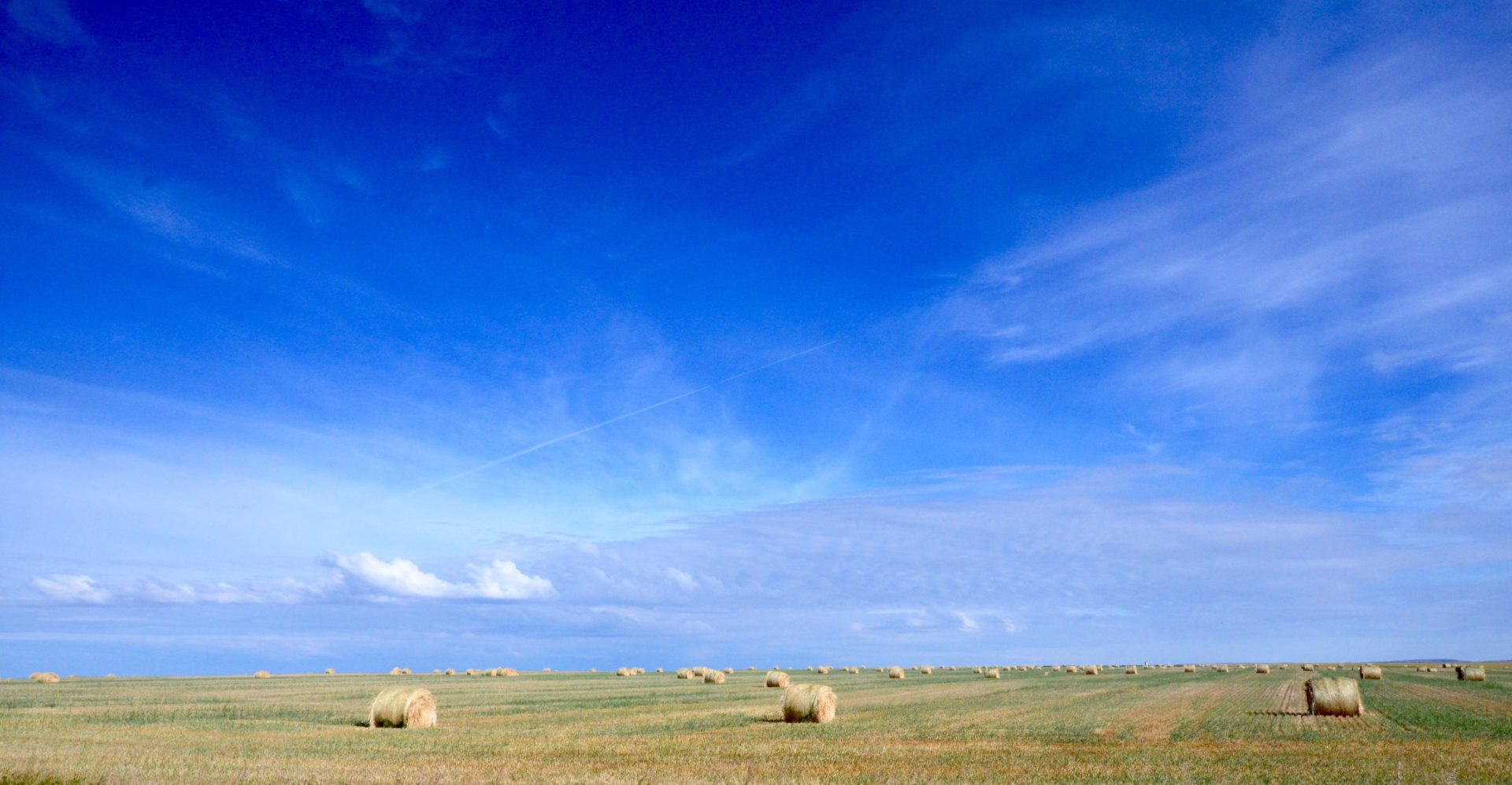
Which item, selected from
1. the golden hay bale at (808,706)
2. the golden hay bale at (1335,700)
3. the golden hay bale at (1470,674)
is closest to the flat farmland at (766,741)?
the golden hay bale at (1335,700)

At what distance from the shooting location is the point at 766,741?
79.7 feet

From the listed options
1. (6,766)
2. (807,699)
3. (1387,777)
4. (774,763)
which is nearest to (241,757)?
(6,766)

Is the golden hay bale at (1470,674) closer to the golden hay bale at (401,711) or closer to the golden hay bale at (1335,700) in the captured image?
the golden hay bale at (1335,700)

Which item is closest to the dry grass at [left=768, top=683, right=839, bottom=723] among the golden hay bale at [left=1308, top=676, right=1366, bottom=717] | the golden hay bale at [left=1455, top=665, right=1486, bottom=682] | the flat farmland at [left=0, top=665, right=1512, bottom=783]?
the flat farmland at [left=0, top=665, right=1512, bottom=783]

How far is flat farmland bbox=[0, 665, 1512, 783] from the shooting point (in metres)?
18.0

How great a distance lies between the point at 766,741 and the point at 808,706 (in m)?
6.87

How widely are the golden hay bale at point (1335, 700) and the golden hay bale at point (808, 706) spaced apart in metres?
16.6

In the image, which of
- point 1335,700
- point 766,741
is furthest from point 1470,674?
point 766,741

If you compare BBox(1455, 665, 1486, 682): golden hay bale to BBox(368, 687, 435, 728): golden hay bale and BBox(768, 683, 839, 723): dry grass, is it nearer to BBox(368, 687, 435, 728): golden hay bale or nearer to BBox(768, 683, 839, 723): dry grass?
BBox(768, 683, 839, 723): dry grass

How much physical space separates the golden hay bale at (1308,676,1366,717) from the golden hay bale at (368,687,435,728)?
2941 centimetres

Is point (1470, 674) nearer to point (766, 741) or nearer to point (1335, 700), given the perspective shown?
point (1335, 700)

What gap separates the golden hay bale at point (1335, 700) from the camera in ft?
105

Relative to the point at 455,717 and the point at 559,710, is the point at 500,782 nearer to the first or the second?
the point at 455,717

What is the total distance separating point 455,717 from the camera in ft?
113
